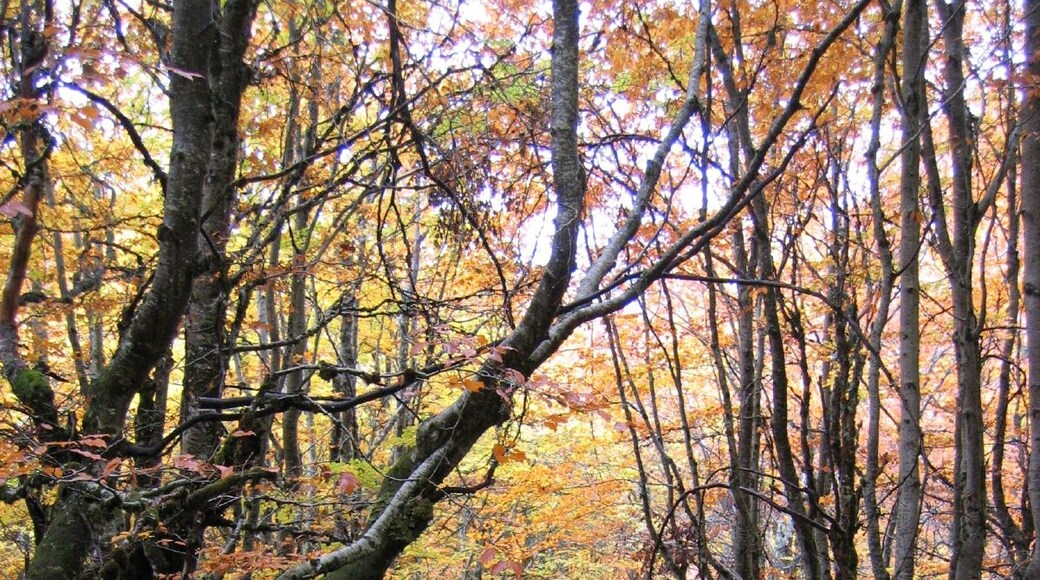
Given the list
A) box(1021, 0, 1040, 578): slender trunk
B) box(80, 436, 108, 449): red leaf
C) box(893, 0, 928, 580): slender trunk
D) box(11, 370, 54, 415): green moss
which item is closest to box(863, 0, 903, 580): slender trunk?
box(893, 0, 928, 580): slender trunk

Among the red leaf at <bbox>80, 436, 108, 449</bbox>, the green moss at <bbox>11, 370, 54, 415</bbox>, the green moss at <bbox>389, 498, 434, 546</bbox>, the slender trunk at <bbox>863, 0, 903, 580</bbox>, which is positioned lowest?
the green moss at <bbox>389, 498, 434, 546</bbox>

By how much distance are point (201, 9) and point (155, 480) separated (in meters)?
2.50

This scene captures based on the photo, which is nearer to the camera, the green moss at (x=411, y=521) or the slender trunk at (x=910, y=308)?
the green moss at (x=411, y=521)

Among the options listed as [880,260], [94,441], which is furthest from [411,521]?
[880,260]

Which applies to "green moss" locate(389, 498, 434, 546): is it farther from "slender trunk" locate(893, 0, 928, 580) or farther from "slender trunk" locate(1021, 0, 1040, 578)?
"slender trunk" locate(1021, 0, 1040, 578)

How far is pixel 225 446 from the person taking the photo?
2883mm

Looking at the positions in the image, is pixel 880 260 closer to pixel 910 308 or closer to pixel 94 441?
pixel 910 308

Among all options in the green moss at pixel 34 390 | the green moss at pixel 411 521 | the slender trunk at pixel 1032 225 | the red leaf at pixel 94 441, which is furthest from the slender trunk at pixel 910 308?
the green moss at pixel 34 390

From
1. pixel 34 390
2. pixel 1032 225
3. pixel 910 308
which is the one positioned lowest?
pixel 34 390

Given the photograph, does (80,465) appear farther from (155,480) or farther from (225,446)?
(155,480)

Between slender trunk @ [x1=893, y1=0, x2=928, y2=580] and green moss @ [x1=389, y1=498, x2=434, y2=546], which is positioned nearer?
green moss @ [x1=389, y1=498, x2=434, y2=546]

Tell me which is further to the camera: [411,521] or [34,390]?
[34,390]

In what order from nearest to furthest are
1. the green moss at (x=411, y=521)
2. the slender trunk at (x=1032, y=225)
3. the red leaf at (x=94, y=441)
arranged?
the green moss at (x=411, y=521) → the red leaf at (x=94, y=441) → the slender trunk at (x=1032, y=225)

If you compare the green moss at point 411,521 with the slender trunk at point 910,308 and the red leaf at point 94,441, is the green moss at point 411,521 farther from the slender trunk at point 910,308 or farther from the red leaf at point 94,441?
the slender trunk at point 910,308
